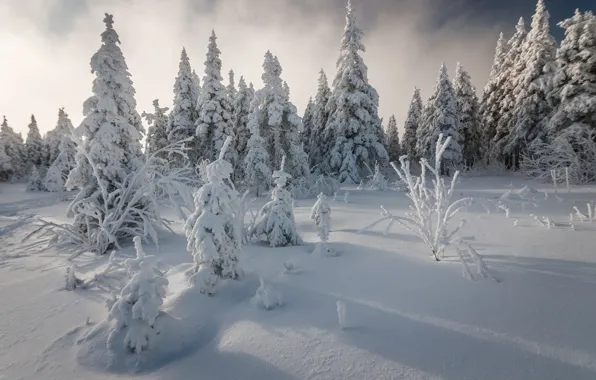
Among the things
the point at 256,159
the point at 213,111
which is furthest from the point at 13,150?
the point at 256,159

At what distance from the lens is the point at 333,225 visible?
29.1ft

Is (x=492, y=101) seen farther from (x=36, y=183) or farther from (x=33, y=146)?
(x=33, y=146)

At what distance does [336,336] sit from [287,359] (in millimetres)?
549

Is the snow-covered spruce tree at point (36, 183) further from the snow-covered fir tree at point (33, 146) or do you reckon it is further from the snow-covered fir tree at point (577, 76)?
the snow-covered fir tree at point (577, 76)

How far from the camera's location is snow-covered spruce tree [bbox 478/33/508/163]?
31.2 m

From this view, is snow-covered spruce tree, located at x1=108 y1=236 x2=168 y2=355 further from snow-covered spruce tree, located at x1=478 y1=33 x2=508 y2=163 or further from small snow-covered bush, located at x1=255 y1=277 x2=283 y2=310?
snow-covered spruce tree, located at x1=478 y1=33 x2=508 y2=163

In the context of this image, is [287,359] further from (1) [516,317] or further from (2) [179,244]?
(2) [179,244]

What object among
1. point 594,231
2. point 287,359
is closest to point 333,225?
point 594,231

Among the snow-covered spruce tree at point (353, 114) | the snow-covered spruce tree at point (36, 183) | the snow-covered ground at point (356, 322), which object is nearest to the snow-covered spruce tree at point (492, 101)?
the snow-covered spruce tree at point (353, 114)

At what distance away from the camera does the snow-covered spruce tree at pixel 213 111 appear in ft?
77.8

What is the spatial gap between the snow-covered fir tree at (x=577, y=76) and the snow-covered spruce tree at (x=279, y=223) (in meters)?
18.8

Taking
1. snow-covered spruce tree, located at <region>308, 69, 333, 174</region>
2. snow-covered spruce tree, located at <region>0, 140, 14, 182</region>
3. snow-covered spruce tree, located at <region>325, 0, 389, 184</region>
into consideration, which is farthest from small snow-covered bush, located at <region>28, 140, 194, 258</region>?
snow-covered spruce tree, located at <region>0, 140, 14, 182</region>

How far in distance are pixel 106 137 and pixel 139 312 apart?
7396 mm

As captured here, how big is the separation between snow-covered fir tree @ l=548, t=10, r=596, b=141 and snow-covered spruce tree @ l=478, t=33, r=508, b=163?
11.4 metres
